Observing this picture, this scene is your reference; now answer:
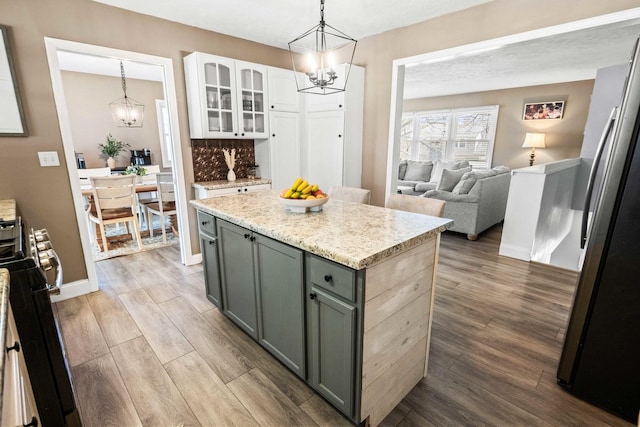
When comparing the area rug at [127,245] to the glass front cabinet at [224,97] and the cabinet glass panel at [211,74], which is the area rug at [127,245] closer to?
the glass front cabinet at [224,97]

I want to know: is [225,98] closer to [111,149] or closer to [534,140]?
[111,149]

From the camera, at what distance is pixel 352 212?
1.99m

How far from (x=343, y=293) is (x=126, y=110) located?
5333 millimetres

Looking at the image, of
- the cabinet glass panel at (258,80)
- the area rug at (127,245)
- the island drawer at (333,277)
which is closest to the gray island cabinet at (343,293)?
the island drawer at (333,277)

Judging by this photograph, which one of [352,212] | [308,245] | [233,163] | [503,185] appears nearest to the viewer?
[308,245]

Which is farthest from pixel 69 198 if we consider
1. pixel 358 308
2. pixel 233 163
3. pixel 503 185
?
pixel 503 185

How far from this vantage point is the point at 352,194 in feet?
8.45

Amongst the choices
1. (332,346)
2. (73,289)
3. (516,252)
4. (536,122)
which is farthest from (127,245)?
(536,122)

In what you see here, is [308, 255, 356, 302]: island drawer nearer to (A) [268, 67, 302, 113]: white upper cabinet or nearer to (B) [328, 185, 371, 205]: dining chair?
(B) [328, 185, 371, 205]: dining chair

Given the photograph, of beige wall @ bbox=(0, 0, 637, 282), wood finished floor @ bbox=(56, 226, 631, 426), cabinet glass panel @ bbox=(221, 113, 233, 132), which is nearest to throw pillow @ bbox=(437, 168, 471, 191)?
wood finished floor @ bbox=(56, 226, 631, 426)

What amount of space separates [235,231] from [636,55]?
224 cm

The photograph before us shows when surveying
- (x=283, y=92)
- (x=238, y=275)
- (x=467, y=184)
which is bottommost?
(x=238, y=275)

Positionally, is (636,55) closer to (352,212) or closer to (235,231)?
(352,212)

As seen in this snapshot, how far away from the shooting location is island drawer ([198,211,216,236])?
2.18 meters
